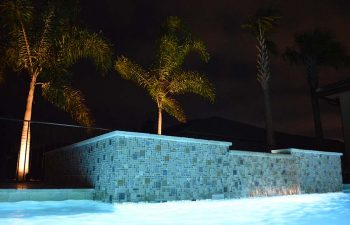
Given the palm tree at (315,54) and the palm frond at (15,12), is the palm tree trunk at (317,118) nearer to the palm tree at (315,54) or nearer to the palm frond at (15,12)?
the palm tree at (315,54)

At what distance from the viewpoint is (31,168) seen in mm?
12914

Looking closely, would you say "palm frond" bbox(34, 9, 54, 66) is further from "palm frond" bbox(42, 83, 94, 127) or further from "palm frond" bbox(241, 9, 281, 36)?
"palm frond" bbox(241, 9, 281, 36)

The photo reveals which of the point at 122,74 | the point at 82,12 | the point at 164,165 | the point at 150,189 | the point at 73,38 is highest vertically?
the point at 82,12

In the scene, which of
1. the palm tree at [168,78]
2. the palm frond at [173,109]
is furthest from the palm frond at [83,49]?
the palm frond at [173,109]

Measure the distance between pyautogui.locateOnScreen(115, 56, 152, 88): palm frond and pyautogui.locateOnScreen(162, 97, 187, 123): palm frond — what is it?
88cm

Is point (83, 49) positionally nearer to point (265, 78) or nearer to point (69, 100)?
point (69, 100)

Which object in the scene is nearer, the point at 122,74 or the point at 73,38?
the point at 73,38

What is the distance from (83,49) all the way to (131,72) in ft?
5.60

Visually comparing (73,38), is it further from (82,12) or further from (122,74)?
(122,74)

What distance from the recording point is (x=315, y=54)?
21906 mm

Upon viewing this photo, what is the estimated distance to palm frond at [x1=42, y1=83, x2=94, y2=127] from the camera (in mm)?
9945

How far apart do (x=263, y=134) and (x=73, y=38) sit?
19.0 meters

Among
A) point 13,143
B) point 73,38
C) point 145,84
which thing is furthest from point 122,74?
point 13,143

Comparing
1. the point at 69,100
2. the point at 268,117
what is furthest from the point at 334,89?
the point at 69,100
